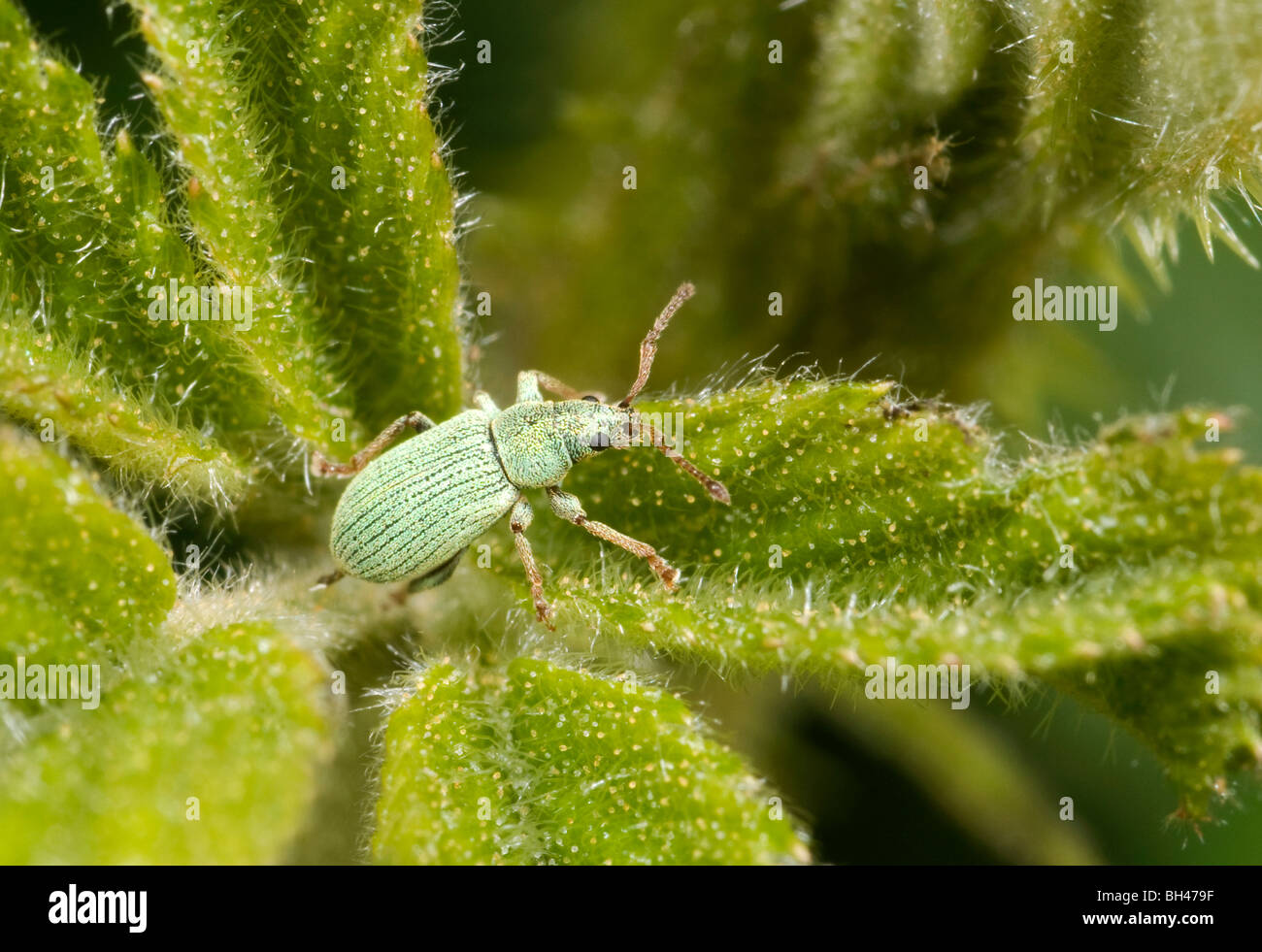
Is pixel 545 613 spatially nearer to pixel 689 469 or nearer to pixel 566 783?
pixel 566 783

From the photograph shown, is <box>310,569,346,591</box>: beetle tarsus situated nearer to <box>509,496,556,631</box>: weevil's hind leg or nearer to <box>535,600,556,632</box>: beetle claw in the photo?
<box>509,496,556,631</box>: weevil's hind leg

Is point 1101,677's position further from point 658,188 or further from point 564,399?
point 658,188

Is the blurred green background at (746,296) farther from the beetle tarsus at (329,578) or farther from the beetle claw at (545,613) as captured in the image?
the beetle claw at (545,613)

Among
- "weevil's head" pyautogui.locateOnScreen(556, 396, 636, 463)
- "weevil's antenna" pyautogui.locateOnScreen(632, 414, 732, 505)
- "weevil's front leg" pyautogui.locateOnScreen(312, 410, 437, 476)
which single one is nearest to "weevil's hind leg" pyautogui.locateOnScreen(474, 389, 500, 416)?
"weevil's head" pyautogui.locateOnScreen(556, 396, 636, 463)

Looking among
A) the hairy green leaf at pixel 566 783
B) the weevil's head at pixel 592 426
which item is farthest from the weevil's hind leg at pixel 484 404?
the hairy green leaf at pixel 566 783

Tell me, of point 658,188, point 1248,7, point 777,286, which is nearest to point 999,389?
point 777,286
